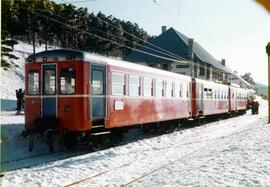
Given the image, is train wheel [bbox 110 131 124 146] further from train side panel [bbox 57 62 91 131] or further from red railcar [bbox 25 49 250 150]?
train side panel [bbox 57 62 91 131]

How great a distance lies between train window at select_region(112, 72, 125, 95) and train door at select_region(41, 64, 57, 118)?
6.32 feet

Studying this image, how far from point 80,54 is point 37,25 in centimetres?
4985

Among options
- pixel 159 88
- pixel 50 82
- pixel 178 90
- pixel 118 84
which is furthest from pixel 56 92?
pixel 178 90

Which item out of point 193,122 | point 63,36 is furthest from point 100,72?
point 63,36

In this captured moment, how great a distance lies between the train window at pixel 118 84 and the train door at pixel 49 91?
193 centimetres

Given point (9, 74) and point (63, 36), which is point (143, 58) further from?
point (9, 74)

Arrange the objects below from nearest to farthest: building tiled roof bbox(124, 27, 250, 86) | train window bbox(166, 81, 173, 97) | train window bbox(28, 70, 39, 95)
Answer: train window bbox(28, 70, 39, 95) < train window bbox(166, 81, 173, 97) < building tiled roof bbox(124, 27, 250, 86)

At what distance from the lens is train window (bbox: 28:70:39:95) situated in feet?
46.7

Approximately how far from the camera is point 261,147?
13195 mm

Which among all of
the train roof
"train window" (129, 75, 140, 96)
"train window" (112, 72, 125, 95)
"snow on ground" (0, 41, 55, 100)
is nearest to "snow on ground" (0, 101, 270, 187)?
"train window" (112, 72, 125, 95)

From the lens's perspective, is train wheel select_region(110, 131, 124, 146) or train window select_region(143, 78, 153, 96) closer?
train wheel select_region(110, 131, 124, 146)

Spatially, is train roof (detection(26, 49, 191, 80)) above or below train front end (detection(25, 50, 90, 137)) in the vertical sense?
above

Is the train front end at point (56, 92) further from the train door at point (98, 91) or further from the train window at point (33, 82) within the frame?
the train door at point (98, 91)

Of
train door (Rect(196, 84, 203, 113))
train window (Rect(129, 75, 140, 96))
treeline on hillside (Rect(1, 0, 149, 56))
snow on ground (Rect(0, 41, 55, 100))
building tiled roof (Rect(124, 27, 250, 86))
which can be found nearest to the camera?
train window (Rect(129, 75, 140, 96))
